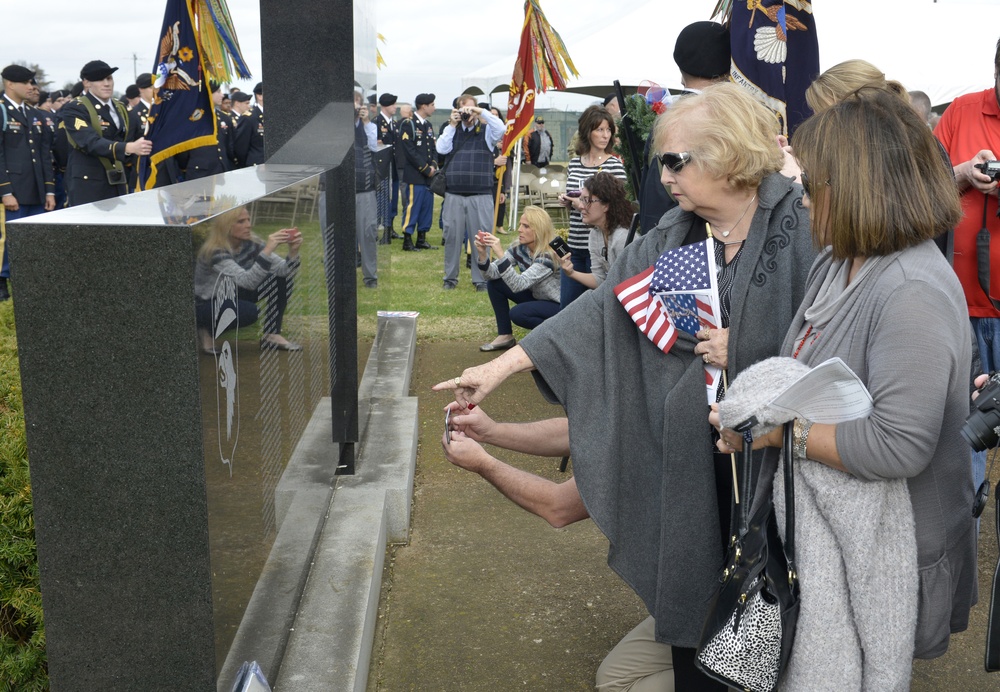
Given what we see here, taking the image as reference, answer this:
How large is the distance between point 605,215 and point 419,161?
11.1 metres

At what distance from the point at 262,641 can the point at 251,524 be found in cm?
41

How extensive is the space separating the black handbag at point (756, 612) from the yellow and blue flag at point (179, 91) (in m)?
3.67

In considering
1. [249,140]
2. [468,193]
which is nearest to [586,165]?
[468,193]

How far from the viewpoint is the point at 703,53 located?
4441mm

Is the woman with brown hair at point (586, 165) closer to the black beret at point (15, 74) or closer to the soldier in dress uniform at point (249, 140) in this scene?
the black beret at point (15, 74)

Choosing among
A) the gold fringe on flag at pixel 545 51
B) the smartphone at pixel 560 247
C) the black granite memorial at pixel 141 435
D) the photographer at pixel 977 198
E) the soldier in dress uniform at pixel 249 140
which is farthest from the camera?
the soldier in dress uniform at pixel 249 140

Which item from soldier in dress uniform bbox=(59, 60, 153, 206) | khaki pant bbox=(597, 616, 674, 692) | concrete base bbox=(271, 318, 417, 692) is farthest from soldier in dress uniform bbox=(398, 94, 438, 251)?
khaki pant bbox=(597, 616, 674, 692)

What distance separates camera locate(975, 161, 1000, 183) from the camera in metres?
4.18

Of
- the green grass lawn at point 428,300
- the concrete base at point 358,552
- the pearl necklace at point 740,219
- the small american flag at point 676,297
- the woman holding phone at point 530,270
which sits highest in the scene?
the pearl necklace at point 740,219

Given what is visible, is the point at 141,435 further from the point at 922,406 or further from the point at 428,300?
the point at 428,300

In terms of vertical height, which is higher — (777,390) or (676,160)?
(676,160)

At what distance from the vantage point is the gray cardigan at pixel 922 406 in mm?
2064

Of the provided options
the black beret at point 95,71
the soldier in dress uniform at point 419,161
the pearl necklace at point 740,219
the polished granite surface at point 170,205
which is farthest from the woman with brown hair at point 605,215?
the soldier in dress uniform at point 419,161

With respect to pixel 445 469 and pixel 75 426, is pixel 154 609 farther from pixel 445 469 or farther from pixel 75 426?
pixel 445 469
